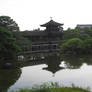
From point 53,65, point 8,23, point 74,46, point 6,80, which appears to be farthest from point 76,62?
point 8,23

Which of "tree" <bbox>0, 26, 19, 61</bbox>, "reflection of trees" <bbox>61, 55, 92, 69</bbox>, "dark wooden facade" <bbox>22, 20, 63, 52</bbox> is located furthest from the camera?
"dark wooden facade" <bbox>22, 20, 63, 52</bbox>

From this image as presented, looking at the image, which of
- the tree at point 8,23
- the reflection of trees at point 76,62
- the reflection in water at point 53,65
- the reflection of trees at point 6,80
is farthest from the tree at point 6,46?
the tree at point 8,23

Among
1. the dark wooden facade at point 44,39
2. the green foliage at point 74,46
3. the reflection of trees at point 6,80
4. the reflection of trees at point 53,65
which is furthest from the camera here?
the dark wooden facade at point 44,39

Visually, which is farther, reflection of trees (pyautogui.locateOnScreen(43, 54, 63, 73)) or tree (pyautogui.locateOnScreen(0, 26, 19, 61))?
tree (pyautogui.locateOnScreen(0, 26, 19, 61))

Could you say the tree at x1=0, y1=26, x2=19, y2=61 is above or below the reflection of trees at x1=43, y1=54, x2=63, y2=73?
above

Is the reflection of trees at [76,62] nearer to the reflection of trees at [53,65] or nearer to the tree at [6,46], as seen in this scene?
the reflection of trees at [53,65]

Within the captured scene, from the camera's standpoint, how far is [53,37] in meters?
48.2

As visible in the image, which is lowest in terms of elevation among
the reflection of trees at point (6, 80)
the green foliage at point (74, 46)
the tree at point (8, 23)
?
the green foliage at point (74, 46)

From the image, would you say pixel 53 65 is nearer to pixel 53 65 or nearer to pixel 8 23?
pixel 53 65

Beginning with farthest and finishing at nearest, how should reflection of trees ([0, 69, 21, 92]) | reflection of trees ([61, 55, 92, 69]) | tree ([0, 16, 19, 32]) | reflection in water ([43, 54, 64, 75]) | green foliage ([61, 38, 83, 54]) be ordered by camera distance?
tree ([0, 16, 19, 32]) → green foliage ([61, 38, 83, 54]) → reflection of trees ([61, 55, 92, 69]) → reflection in water ([43, 54, 64, 75]) → reflection of trees ([0, 69, 21, 92])

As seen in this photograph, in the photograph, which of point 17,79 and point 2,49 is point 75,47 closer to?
point 2,49

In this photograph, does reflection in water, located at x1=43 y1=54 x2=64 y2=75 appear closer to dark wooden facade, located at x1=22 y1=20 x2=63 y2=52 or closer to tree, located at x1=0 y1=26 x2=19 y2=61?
tree, located at x1=0 y1=26 x2=19 y2=61

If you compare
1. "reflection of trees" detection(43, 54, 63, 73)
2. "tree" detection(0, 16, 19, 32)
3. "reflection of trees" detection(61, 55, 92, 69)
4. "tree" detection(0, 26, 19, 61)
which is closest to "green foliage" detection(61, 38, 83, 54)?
"reflection of trees" detection(61, 55, 92, 69)

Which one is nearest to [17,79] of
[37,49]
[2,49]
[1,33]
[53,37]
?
[2,49]
